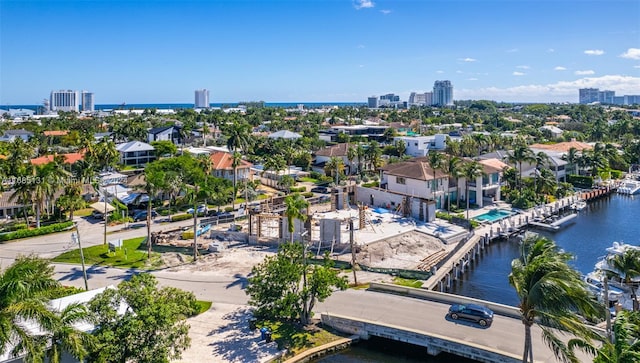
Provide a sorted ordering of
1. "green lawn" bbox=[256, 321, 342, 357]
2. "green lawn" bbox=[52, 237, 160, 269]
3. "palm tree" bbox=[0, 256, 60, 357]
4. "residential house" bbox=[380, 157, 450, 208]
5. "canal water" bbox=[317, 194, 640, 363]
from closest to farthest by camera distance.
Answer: "palm tree" bbox=[0, 256, 60, 357] → "green lawn" bbox=[256, 321, 342, 357] → "canal water" bbox=[317, 194, 640, 363] → "green lawn" bbox=[52, 237, 160, 269] → "residential house" bbox=[380, 157, 450, 208]

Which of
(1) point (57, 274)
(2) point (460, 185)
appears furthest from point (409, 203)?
(1) point (57, 274)

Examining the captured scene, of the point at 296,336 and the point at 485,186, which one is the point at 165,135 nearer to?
the point at 485,186

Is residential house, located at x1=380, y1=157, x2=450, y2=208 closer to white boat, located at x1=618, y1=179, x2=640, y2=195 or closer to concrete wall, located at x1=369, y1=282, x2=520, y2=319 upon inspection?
concrete wall, located at x1=369, y1=282, x2=520, y2=319

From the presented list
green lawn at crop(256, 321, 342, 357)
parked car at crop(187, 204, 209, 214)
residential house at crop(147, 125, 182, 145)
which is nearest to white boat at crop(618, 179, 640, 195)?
parked car at crop(187, 204, 209, 214)

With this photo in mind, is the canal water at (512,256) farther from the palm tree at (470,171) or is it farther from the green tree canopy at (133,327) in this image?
the palm tree at (470,171)

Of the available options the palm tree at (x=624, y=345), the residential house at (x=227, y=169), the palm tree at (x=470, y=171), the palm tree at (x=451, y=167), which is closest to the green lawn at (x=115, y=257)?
the residential house at (x=227, y=169)

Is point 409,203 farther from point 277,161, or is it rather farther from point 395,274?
point 277,161
